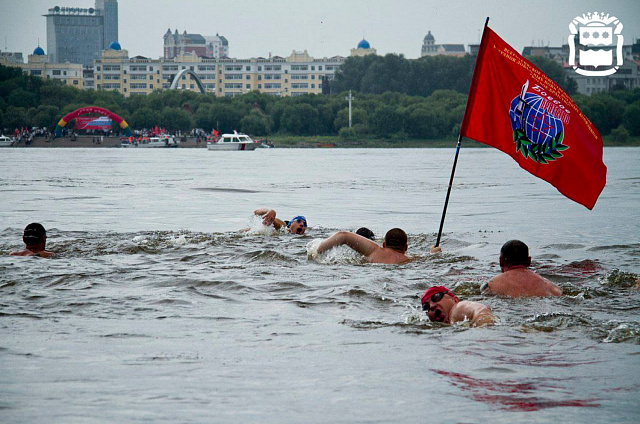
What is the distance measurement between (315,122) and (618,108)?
138 feet

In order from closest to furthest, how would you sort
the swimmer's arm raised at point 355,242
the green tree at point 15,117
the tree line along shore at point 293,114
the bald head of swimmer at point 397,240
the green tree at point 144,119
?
the bald head of swimmer at point 397,240
the swimmer's arm raised at point 355,242
the green tree at point 15,117
the tree line along shore at point 293,114
the green tree at point 144,119

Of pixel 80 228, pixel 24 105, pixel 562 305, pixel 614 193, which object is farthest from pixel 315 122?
pixel 562 305

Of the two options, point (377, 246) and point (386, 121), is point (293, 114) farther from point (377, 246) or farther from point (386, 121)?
point (377, 246)

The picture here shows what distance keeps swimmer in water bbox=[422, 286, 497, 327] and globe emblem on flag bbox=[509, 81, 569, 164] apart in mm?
3183

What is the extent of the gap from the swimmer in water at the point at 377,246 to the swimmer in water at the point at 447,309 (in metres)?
3.86

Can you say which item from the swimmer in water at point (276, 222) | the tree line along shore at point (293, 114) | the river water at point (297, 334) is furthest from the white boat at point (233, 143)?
the swimmer in water at point (276, 222)

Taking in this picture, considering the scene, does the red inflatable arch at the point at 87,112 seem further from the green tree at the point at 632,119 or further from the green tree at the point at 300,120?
the green tree at the point at 632,119

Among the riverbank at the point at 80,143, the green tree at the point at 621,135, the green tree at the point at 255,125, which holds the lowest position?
the riverbank at the point at 80,143

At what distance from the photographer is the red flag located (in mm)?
11109

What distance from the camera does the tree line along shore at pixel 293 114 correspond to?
124750 millimetres

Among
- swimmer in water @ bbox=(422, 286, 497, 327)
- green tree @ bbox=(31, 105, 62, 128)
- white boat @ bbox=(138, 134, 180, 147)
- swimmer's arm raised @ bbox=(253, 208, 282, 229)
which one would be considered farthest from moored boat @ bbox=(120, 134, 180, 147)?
swimmer in water @ bbox=(422, 286, 497, 327)

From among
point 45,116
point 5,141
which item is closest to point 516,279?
point 5,141

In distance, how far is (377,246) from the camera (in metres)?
12.7

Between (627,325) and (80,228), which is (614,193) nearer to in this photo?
(80,228)
